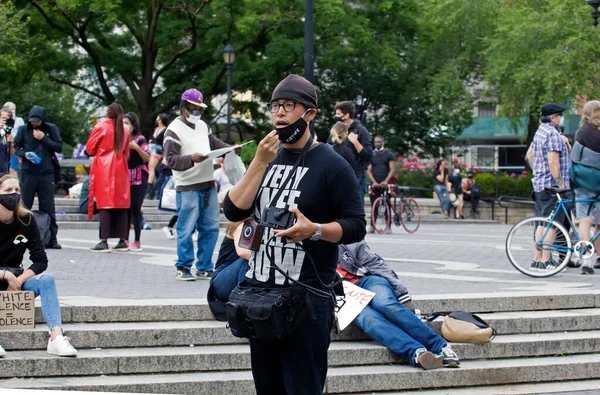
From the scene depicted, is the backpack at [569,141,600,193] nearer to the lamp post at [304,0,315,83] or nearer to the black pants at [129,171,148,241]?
the black pants at [129,171,148,241]

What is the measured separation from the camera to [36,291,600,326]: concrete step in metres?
7.65

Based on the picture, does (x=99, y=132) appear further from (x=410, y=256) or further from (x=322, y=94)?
(x=322, y=94)

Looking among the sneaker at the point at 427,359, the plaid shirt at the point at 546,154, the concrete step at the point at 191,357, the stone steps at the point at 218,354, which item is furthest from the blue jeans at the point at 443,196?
the sneaker at the point at 427,359

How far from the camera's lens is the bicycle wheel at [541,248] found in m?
11.2

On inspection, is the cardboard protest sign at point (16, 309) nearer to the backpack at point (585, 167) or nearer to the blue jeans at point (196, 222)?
the blue jeans at point (196, 222)

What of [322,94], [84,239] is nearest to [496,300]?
[84,239]

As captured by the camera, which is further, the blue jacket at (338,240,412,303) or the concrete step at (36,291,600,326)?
the blue jacket at (338,240,412,303)

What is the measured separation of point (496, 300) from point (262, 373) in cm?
450

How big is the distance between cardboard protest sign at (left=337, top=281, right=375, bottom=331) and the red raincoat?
5469 millimetres

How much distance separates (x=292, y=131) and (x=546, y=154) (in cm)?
764

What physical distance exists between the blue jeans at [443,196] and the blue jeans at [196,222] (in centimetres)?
1914

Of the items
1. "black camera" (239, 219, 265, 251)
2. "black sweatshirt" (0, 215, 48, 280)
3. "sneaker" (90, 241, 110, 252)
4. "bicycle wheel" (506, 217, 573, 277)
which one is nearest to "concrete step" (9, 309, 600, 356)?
"black sweatshirt" (0, 215, 48, 280)

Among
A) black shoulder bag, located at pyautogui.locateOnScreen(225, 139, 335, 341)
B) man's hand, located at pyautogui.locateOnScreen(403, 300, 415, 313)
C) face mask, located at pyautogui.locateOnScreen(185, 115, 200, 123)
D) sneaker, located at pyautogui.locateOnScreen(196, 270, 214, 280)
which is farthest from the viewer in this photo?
sneaker, located at pyautogui.locateOnScreen(196, 270, 214, 280)

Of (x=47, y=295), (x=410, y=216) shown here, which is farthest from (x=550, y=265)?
(x=410, y=216)
